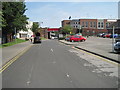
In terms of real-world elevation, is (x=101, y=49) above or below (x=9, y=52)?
above

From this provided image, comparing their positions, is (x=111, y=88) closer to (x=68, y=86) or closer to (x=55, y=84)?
(x=68, y=86)

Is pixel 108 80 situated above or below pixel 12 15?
below

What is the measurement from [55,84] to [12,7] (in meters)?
29.8

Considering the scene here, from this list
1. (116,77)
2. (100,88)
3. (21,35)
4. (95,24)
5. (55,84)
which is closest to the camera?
(100,88)

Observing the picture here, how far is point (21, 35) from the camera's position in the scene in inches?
4026

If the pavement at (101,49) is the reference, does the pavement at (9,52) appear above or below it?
below

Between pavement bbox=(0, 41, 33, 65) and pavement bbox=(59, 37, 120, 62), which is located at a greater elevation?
pavement bbox=(59, 37, 120, 62)

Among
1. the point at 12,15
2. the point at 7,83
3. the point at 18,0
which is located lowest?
the point at 7,83

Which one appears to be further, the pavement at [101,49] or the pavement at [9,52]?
the pavement at [101,49]

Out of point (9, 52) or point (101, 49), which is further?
point (101, 49)

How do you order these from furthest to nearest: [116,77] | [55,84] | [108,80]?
[116,77] < [108,80] < [55,84]

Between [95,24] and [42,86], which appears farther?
[95,24]

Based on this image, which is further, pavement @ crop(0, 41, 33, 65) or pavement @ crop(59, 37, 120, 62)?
pavement @ crop(59, 37, 120, 62)

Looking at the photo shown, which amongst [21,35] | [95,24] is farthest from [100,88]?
[95,24]
